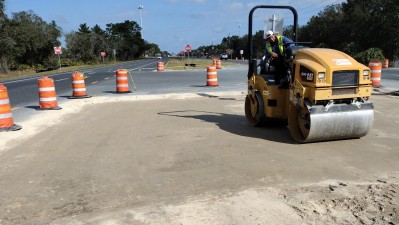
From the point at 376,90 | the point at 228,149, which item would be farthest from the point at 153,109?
the point at 376,90

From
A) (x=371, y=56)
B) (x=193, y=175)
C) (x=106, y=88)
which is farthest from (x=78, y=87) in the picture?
(x=371, y=56)

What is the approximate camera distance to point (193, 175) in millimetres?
5836

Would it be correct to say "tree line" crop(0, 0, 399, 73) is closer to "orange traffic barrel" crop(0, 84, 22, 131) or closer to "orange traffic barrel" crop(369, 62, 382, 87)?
"orange traffic barrel" crop(369, 62, 382, 87)

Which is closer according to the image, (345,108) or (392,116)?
(345,108)

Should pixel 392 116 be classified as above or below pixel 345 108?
below

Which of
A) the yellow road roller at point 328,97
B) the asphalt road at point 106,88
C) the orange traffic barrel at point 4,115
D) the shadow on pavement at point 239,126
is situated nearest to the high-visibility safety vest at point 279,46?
the yellow road roller at point 328,97

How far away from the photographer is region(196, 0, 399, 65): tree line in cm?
4959

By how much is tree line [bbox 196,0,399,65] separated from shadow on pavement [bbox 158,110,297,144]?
30232 millimetres

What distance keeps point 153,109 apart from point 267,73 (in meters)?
4.80

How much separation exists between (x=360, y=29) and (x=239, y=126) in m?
53.0

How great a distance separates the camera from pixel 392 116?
408 inches

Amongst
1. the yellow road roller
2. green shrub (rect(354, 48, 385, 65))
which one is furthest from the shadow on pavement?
green shrub (rect(354, 48, 385, 65))

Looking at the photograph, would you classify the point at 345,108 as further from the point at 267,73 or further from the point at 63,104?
the point at 63,104

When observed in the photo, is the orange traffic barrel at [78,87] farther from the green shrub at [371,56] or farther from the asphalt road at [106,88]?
the green shrub at [371,56]
